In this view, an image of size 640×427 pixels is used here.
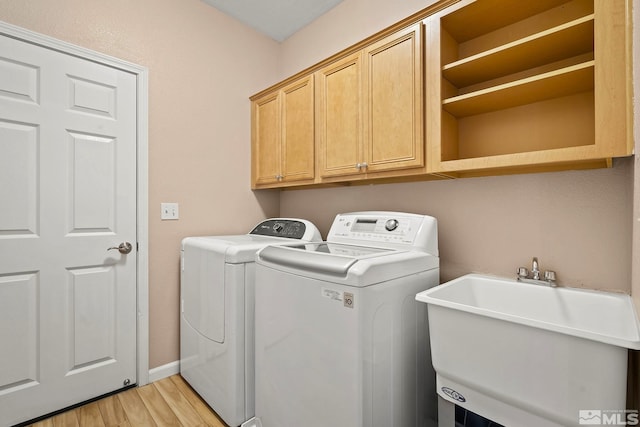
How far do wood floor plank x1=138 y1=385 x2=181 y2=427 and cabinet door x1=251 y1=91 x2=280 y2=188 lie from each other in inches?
62.8

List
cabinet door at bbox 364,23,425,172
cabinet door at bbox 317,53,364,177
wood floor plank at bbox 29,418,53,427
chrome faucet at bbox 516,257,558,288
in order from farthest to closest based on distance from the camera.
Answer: cabinet door at bbox 317,53,364,177
wood floor plank at bbox 29,418,53,427
cabinet door at bbox 364,23,425,172
chrome faucet at bbox 516,257,558,288

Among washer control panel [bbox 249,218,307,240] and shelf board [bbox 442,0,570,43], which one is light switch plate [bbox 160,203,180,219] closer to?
washer control panel [bbox 249,218,307,240]

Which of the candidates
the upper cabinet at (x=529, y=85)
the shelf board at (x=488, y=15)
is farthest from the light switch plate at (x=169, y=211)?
the shelf board at (x=488, y=15)

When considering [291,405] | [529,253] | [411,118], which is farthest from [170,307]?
[529,253]

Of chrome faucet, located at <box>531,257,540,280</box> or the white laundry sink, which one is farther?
chrome faucet, located at <box>531,257,540,280</box>

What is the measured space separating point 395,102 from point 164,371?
90.0 inches

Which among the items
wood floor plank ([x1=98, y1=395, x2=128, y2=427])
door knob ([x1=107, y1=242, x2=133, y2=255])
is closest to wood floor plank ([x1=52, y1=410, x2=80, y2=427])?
wood floor plank ([x1=98, y1=395, x2=128, y2=427])

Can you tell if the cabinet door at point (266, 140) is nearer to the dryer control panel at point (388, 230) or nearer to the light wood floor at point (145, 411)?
the dryer control panel at point (388, 230)

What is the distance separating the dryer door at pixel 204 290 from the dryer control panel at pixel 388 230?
0.71m

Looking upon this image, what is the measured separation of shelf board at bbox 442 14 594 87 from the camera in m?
1.16

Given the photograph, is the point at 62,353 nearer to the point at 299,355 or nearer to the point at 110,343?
the point at 110,343

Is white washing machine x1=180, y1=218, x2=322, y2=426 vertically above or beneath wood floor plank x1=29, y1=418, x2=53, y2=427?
above

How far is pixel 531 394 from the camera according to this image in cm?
92

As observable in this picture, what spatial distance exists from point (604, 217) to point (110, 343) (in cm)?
268
